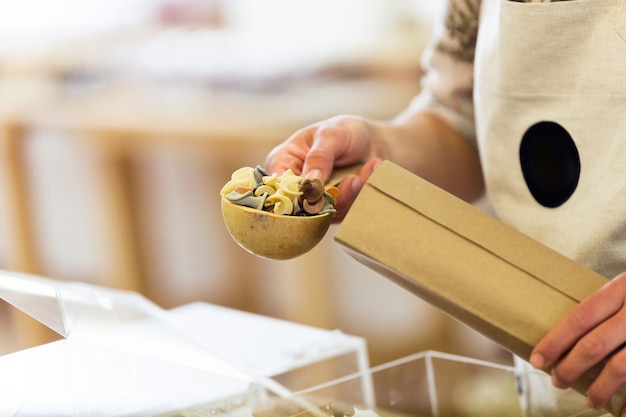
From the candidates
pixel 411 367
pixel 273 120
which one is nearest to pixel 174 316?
pixel 411 367

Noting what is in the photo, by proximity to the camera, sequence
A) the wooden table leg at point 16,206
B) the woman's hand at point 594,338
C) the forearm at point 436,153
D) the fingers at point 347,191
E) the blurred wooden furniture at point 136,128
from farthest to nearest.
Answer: the wooden table leg at point 16,206 → the blurred wooden furniture at point 136,128 → the forearm at point 436,153 → the fingers at point 347,191 → the woman's hand at point 594,338

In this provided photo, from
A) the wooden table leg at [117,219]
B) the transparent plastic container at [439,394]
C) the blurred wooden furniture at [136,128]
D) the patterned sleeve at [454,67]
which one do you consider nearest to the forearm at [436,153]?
the patterned sleeve at [454,67]

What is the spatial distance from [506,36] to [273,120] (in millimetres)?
1733

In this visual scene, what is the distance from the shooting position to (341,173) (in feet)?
2.85

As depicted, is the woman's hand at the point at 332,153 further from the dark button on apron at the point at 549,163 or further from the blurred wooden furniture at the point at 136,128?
the blurred wooden furniture at the point at 136,128

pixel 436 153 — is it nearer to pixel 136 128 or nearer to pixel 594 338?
pixel 594 338

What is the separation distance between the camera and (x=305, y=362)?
104 cm

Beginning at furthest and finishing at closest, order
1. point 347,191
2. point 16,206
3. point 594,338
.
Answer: point 16,206 < point 347,191 < point 594,338

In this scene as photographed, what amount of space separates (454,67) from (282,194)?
1.43 feet

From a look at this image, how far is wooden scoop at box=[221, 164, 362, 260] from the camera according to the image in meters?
0.74

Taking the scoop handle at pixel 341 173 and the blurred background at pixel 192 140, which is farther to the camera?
the blurred background at pixel 192 140

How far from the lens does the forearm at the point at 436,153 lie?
1044 millimetres

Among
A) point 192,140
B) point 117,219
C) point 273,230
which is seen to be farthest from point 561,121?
point 117,219

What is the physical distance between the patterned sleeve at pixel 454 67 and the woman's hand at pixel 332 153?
0.21 metres
